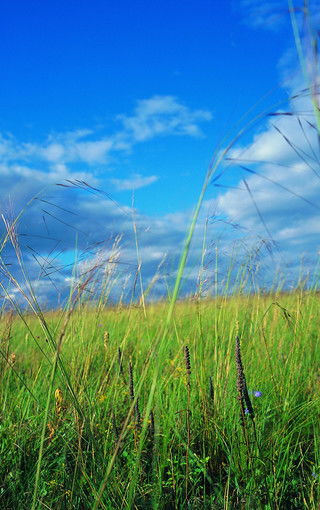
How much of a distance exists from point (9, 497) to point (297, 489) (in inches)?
44.6

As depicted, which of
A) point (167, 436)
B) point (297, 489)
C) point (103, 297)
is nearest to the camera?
point (297, 489)

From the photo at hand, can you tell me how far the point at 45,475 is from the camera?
197 cm

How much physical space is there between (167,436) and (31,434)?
2.10ft

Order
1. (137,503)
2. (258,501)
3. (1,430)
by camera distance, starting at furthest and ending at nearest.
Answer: (1,430), (137,503), (258,501)

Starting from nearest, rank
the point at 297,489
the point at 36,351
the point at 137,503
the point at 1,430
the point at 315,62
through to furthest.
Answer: the point at 315,62
the point at 137,503
the point at 297,489
the point at 1,430
the point at 36,351

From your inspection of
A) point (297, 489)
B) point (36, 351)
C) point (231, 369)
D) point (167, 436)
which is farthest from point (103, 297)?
point (36, 351)

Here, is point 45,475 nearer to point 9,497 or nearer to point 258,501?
point 9,497

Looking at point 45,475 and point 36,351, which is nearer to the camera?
point 45,475

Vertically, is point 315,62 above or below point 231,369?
above

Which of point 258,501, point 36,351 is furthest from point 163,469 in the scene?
point 36,351

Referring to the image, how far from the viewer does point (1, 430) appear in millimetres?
2215

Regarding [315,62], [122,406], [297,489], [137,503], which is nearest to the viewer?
[315,62]

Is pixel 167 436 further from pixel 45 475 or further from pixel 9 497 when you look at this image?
pixel 9 497

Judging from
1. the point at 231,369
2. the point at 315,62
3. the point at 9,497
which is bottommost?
the point at 9,497
